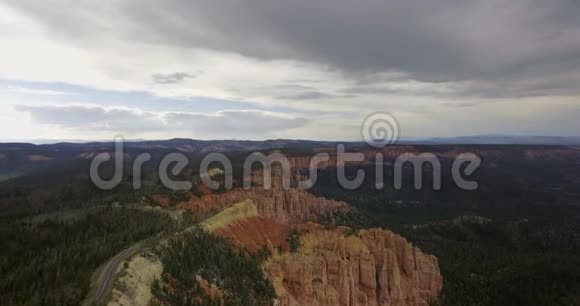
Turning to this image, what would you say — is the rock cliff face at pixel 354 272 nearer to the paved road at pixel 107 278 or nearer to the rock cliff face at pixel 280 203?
the paved road at pixel 107 278

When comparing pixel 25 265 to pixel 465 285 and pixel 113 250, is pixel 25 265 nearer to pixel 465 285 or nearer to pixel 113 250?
pixel 113 250

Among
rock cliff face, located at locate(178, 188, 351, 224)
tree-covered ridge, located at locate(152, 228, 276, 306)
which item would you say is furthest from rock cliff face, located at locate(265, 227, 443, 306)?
rock cliff face, located at locate(178, 188, 351, 224)

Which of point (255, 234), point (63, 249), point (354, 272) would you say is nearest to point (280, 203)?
point (255, 234)

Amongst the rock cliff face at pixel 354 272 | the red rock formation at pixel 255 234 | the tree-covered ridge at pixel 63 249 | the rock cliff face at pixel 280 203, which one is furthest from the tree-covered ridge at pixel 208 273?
the rock cliff face at pixel 280 203

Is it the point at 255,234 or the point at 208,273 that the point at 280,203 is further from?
the point at 208,273

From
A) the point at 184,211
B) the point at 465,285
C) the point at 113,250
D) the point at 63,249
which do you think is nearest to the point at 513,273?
the point at 465,285
